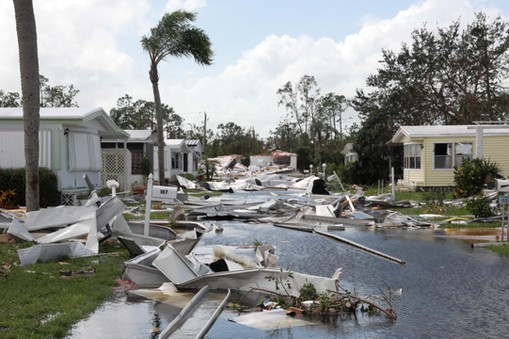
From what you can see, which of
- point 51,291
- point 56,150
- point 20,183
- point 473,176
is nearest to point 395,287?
point 51,291

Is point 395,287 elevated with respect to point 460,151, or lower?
lower

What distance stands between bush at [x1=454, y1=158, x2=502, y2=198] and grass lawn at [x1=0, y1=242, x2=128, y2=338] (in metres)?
19.6

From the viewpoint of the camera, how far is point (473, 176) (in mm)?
28141

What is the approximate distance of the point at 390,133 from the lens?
1795 inches

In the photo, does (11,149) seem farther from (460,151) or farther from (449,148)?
(460,151)

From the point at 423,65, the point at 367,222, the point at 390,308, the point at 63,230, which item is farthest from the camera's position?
the point at 423,65

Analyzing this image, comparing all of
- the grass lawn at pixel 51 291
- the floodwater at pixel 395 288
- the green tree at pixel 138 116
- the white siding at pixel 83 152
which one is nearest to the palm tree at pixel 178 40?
the white siding at pixel 83 152

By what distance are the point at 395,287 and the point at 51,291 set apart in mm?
5475

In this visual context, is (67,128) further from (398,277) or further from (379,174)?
(379,174)

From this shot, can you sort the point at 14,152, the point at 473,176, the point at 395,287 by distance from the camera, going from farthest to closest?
the point at 473,176 < the point at 14,152 < the point at 395,287

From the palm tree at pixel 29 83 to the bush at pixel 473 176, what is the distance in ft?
64.1

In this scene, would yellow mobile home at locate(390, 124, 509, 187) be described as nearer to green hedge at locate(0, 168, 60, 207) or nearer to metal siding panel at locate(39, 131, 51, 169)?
metal siding panel at locate(39, 131, 51, 169)

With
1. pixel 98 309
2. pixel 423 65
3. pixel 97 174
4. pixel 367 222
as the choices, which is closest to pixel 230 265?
pixel 98 309

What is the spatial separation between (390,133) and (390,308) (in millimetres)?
38231
